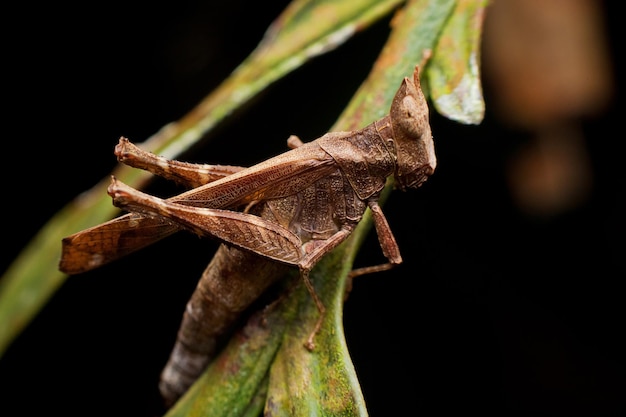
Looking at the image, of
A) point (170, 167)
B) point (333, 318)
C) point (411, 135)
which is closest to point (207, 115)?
point (170, 167)

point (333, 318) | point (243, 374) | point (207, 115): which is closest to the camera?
point (333, 318)

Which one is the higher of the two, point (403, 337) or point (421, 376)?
point (403, 337)

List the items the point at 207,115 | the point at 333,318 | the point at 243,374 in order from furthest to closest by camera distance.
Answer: the point at 207,115 → the point at 243,374 → the point at 333,318

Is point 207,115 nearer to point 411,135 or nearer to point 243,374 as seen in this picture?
point 411,135

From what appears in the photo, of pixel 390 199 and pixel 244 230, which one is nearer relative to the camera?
pixel 244 230

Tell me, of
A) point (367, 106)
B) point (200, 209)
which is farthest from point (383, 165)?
point (200, 209)

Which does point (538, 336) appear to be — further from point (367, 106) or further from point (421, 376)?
point (367, 106)
